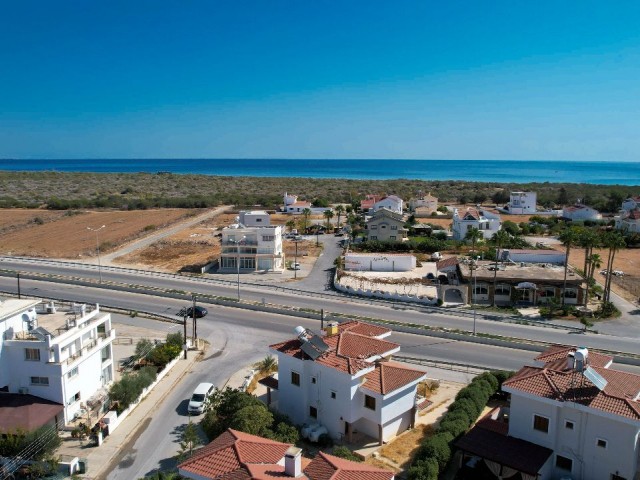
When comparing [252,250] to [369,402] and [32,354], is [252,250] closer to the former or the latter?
[32,354]

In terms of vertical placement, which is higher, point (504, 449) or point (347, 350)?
point (347, 350)

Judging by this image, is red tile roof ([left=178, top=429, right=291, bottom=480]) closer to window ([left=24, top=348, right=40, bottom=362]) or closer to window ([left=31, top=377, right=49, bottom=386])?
window ([left=31, top=377, right=49, bottom=386])

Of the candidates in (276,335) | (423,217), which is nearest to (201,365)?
(276,335)

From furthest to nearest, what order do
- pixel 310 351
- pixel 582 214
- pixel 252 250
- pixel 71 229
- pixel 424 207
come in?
pixel 424 207
pixel 582 214
pixel 71 229
pixel 252 250
pixel 310 351

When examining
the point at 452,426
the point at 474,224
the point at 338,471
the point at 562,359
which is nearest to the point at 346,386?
the point at 452,426

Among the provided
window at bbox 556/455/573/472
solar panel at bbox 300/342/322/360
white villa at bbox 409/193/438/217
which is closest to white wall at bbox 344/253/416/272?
solar panel at bbox 300/342/322/360

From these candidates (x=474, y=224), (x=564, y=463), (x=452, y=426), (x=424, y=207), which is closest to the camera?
(x=564, y=463)
